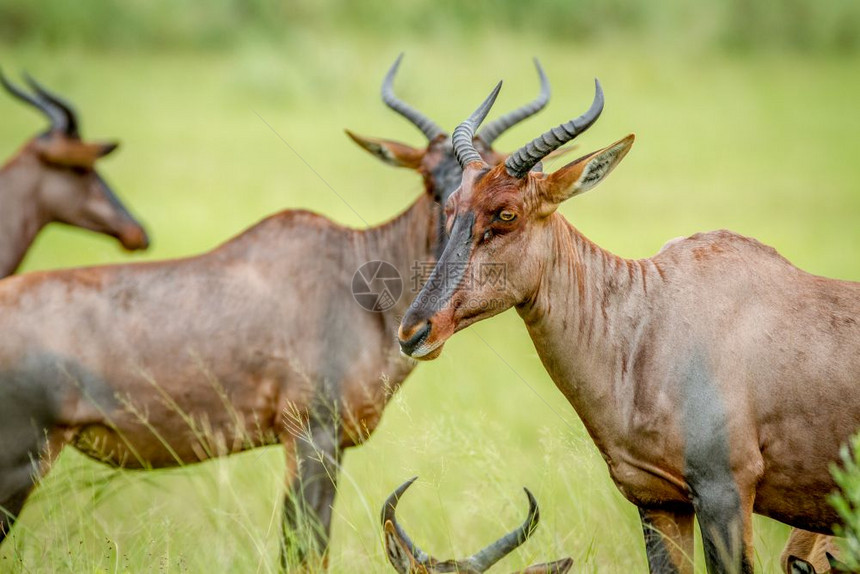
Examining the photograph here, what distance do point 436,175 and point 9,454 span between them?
102 inches

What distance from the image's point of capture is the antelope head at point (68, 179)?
8.48 metres

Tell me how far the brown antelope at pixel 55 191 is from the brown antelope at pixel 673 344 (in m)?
4.71

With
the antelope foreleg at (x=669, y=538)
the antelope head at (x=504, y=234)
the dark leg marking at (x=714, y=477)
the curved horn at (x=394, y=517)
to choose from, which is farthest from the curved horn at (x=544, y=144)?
the antelope foreleg at (x=669, y=538)

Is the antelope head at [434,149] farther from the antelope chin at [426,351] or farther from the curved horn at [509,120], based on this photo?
the antelope chin at [426,351]

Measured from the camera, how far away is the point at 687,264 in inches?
182

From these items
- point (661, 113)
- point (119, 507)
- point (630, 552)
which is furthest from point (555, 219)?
point (661, 113)

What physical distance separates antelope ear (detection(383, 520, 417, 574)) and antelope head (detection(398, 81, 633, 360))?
2.62 ft

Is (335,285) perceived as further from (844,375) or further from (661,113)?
(661,113)

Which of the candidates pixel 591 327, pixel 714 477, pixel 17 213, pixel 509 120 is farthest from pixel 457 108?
pixel 714 477

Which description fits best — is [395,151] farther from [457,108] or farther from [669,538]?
[457,108]

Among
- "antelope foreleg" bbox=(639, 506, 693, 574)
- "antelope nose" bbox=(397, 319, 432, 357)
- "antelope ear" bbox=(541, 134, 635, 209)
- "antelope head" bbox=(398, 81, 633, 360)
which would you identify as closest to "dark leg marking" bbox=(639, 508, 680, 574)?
"antelope foreleg" bbox=(639, 506, 693, 574)

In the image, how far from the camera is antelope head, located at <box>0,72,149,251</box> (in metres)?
8.48

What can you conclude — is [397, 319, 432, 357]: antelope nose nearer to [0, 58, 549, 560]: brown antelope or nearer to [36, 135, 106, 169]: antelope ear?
[0, 58, 549, 560]: brown antelope

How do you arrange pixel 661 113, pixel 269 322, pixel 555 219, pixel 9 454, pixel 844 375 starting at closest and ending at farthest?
pixel 844 375, pixel 555 219, pixel 9 454, pixel 269 322, pixel 661 113
